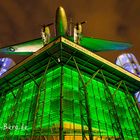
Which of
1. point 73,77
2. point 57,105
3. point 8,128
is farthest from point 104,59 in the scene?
point 8,128

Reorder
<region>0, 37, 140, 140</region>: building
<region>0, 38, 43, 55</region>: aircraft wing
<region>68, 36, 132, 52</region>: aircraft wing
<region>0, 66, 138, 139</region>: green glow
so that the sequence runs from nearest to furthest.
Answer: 1. <region>0, 37, 140, 140</region>: building
2. <region>0, 66, 138, 139</region>: green glow
3. <region>0, 38, 43, 55</region>: aircraft wing
4. <region>68, 36, 132, 52</region>: aircraft wing

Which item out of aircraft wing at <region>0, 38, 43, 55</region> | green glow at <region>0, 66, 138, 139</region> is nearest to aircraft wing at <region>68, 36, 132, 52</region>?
aircraft wing at <region>0, 38, 43, 55</region>

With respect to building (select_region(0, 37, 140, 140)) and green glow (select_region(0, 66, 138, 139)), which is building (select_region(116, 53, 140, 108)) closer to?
building (select_region(0, 37, 140, 140))

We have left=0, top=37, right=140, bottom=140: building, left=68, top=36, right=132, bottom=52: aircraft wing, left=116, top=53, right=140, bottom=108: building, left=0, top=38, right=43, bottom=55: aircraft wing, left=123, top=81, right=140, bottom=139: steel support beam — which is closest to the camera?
left=0, top=37, right=140, bottom=140: building

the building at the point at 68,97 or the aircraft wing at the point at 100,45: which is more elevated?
the aircraft wing at the point at 100,45

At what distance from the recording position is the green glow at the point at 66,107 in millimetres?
19234

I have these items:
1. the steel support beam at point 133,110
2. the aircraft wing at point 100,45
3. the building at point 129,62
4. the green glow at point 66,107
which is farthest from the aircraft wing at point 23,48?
the building at point 129,62

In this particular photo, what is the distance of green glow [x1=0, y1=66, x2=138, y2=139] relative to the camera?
19234mm

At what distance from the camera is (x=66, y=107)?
63.3 ft

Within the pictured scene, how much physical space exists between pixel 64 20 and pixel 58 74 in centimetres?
763

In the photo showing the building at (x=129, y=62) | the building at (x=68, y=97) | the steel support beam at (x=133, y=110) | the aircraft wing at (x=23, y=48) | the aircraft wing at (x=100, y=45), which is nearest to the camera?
the building at (x=68, y=97)

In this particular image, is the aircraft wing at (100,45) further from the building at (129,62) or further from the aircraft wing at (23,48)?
the building at (129,62)

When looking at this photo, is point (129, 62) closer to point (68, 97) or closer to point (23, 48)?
point (23, 48)

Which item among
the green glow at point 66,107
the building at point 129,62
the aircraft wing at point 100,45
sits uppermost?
the building at point 129,62
